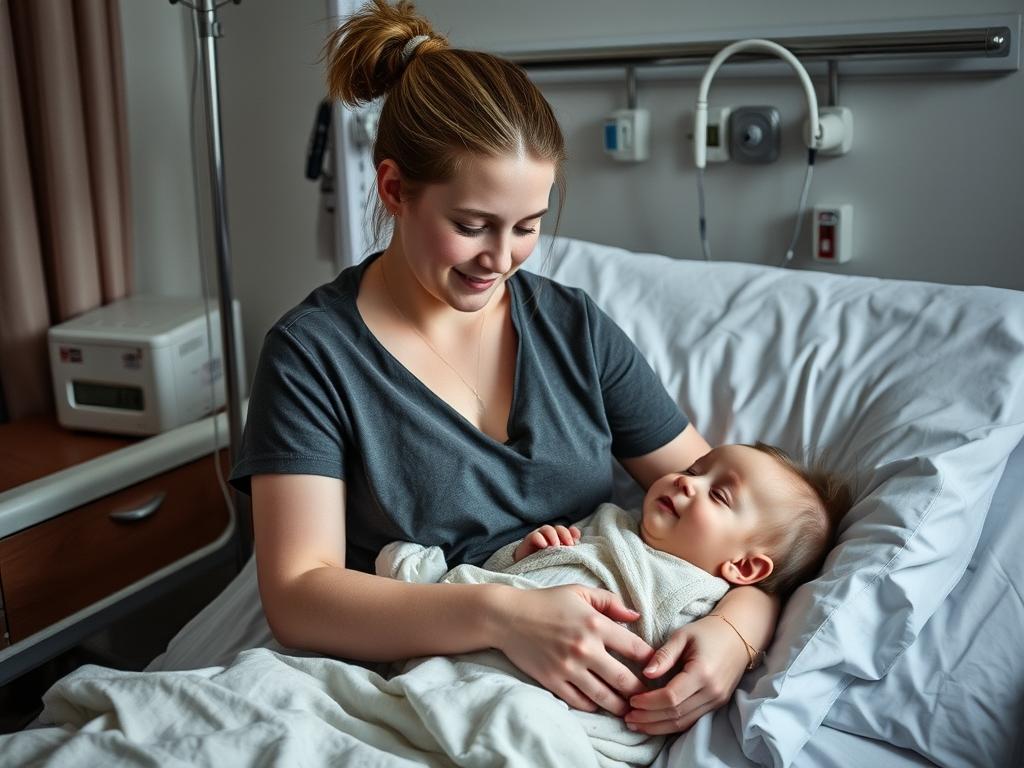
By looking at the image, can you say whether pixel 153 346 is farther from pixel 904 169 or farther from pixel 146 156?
pixel 904 169

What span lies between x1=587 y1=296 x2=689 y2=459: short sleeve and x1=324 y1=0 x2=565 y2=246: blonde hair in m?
0.22

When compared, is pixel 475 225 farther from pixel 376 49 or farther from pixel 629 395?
pixel 629 395

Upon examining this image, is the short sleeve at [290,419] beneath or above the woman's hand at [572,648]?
above

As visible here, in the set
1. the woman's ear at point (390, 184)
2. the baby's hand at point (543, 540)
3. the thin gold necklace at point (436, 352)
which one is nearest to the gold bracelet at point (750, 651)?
the baby's hand at point (543, 540)

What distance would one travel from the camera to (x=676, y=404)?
1675 millimetres

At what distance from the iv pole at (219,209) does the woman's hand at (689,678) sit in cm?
104

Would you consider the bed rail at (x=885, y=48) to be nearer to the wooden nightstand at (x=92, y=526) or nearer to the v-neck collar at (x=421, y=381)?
the v-neck collar at (x=421, y=381)

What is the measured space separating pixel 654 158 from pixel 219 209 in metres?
0.83

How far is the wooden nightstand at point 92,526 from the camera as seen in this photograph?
187 centimetres

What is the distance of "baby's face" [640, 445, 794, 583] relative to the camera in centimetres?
140

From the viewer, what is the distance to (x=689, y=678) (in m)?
1.21

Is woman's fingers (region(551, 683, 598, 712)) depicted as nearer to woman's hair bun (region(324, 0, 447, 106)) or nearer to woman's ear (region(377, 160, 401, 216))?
woman's ear (region(377, 160, 401, 216))

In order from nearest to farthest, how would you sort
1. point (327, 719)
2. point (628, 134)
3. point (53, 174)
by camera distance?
point (327, 719) < point (628, 134) < point (53, 174)

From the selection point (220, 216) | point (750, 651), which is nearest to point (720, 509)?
point (750, 651)
